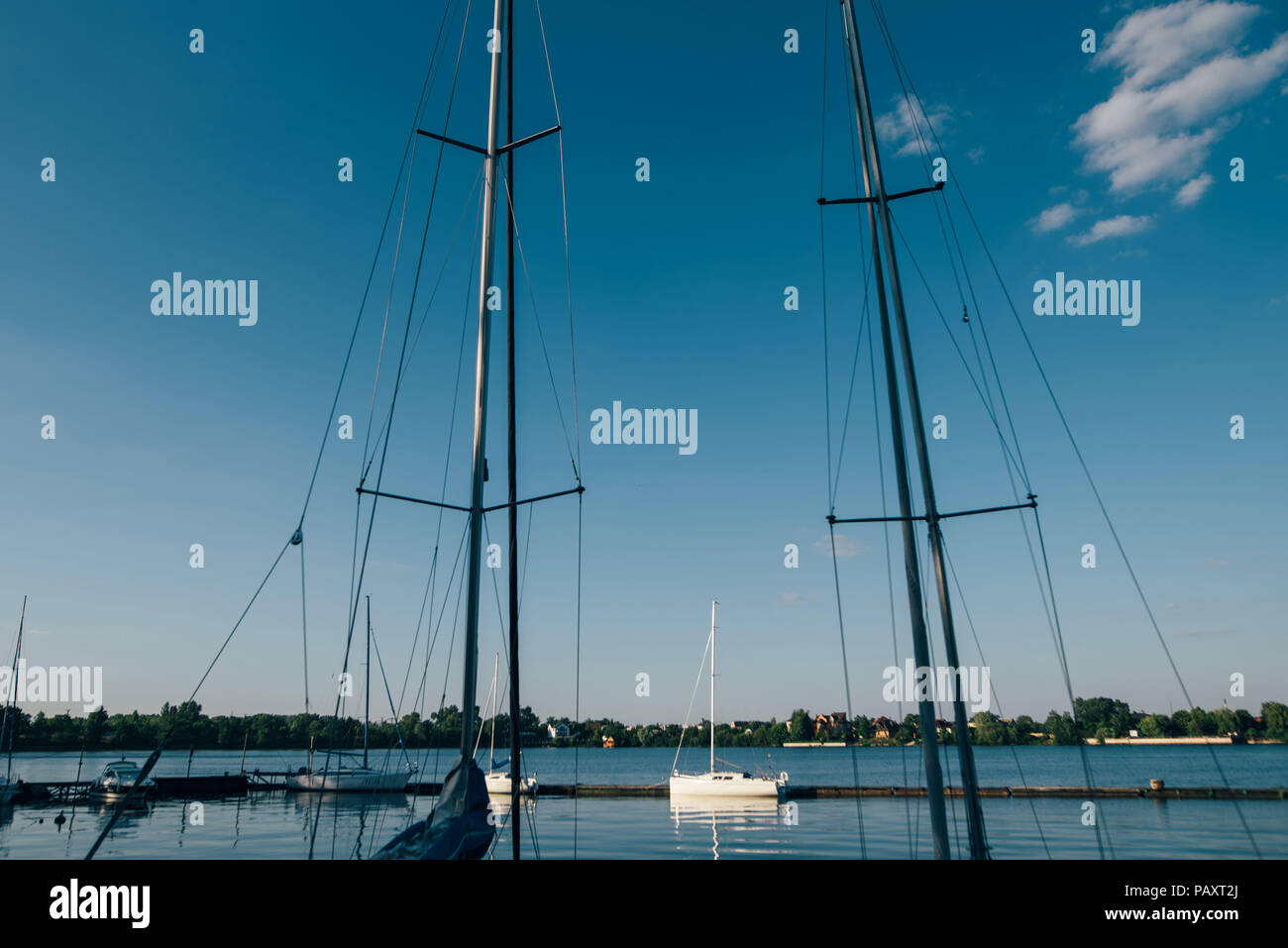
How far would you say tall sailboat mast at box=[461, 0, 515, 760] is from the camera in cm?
1248

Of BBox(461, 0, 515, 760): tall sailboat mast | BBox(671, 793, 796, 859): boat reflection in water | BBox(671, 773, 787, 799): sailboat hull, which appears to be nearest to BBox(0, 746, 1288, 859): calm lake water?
BBox(671, 793, 796, 859): boat reflection in water

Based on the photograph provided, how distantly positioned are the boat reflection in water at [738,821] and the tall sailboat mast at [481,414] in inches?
952

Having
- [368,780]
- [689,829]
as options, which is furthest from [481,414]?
[368,780]

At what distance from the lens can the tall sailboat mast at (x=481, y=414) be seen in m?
12.5

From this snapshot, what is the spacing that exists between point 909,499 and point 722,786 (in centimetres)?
5143

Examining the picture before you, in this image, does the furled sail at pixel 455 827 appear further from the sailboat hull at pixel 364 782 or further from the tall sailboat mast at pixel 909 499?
the sailboat hull at pixel 364 782

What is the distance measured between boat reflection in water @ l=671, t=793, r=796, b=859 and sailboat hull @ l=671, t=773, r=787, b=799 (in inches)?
20.0

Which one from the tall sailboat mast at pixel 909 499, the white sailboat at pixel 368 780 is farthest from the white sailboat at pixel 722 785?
the tall sailboat mast at pixel 909 499

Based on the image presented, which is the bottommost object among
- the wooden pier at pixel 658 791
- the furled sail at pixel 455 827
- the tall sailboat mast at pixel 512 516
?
the wooden pier at pixel 658 791

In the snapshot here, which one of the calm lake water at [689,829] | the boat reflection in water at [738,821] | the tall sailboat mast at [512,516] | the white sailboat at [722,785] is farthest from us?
the white sailboat at [722,785]

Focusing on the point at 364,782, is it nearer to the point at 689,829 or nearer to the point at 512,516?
the point at 689,829
